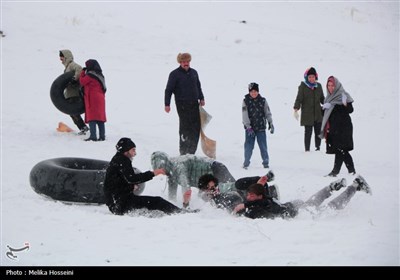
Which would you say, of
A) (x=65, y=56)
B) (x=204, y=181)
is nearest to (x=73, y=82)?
(x=65, y=56)

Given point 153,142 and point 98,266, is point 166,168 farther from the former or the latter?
point 153,142

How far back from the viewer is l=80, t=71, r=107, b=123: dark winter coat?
12.1m

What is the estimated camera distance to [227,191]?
851 centimetres

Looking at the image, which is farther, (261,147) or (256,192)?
(261,147)

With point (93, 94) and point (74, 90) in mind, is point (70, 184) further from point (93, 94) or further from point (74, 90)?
point (74, 90)

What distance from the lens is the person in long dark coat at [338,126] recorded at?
33.7 ft

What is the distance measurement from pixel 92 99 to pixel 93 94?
91 millimetres

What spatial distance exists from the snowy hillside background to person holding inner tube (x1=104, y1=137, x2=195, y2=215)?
0.83ft

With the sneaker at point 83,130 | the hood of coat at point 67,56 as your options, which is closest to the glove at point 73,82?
the hood of coat at point 67,56

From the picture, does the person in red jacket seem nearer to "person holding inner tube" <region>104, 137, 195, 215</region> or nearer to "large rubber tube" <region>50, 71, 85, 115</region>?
"large rubber tube" <region>50, 71, 85, 115</region>

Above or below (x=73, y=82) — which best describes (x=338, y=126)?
below

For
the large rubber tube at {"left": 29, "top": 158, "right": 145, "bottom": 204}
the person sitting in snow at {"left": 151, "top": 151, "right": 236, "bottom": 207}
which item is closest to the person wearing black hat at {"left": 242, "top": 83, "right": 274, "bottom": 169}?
the person sitting in snow at {"left": 151, "top": 151, "right": 236, "bottom": 207}

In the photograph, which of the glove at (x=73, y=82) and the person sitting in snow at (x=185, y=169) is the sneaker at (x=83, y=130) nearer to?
the glove at (x=73, y=82)

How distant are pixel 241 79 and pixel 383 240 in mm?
11998
